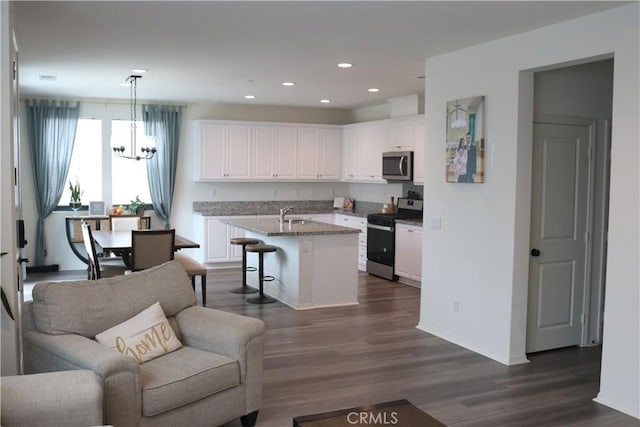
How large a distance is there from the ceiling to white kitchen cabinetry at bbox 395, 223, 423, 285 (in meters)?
1.88

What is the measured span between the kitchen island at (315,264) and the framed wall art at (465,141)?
5.94 feet

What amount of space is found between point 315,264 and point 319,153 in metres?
3.70

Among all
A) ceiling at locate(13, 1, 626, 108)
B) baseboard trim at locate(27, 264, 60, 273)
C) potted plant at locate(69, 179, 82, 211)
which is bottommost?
baseboard trim at locate(27, 264, 60, 273)

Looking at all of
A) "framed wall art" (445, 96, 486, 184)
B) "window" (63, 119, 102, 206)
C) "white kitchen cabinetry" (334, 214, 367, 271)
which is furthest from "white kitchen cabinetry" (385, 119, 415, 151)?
"window" (63, 119, 102, 206)

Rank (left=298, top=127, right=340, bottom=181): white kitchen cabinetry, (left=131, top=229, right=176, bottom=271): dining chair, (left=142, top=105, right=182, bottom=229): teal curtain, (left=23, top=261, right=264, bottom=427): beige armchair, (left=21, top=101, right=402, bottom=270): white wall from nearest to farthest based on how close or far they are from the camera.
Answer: (left=23, top=261, right=264, bottom=427): beige armchair < (left=131, top=229, right=176, bottom=271): dining chair < (left=21, top=101, right=402, bottom=270): white wall < (left=142, top=105, right=182, bottom=229): teal curtain < (left=298, top=127, right=340, bottom=181): white kitchen cabinetry

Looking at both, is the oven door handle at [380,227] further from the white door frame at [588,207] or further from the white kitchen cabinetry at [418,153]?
the white door frame at [588,207]

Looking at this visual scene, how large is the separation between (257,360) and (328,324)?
2.65m

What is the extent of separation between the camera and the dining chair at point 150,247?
615 centimetres

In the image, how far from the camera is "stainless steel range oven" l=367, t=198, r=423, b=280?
8.58 meters

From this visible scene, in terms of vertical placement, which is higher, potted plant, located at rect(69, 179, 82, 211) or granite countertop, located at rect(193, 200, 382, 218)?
Answer: potted plant, located at rect(69, 179, 82, 211)

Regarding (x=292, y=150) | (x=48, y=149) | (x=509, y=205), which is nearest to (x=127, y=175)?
(x=48, y=149)

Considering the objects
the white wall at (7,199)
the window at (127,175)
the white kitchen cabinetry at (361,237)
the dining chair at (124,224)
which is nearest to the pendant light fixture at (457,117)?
the white wall at (7,199)

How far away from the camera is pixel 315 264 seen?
6914 millimetres

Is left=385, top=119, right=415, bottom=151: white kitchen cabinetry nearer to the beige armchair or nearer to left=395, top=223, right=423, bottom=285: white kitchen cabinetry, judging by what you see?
left=395, top=223, right=423, bottom=285: white kitchen cabinetry
